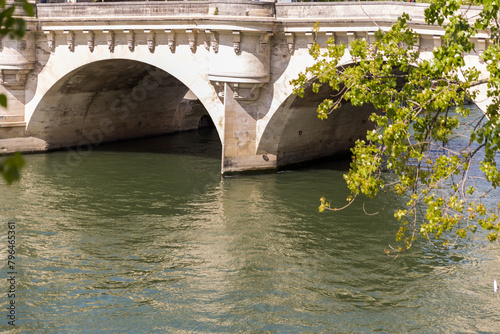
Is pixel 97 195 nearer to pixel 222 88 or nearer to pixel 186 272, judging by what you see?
pixel 222 88

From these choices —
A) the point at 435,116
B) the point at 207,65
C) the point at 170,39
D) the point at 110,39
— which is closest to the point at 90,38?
the point at 110,39

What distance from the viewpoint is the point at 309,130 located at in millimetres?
25516

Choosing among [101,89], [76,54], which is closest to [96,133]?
[101,89]

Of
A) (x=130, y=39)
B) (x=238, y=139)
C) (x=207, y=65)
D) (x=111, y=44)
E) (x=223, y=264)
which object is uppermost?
(x=130, y=39)

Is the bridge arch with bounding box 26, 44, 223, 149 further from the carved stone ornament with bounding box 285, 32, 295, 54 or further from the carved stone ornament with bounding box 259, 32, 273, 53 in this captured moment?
the carved stone ornament with bounding box 285, 32, 295, 54

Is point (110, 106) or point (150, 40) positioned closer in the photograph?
point (150, 40)

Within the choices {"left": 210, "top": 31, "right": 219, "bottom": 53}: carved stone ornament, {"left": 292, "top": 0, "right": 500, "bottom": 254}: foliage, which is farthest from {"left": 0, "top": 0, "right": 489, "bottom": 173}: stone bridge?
{"left": 292, "top": 0, "right": 500, "bottom": 254}: foliage

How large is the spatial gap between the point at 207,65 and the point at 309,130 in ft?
14.8

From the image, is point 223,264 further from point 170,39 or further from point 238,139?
point 170,39

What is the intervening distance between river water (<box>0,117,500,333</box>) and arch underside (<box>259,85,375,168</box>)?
141cm

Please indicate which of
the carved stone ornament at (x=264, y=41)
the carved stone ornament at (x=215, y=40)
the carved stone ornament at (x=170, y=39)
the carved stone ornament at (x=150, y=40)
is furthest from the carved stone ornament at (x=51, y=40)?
the carved stone ornament at (x=264, y=41)

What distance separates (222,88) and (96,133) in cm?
857

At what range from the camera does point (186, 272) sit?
47.5ft

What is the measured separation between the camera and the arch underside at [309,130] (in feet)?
76.8
